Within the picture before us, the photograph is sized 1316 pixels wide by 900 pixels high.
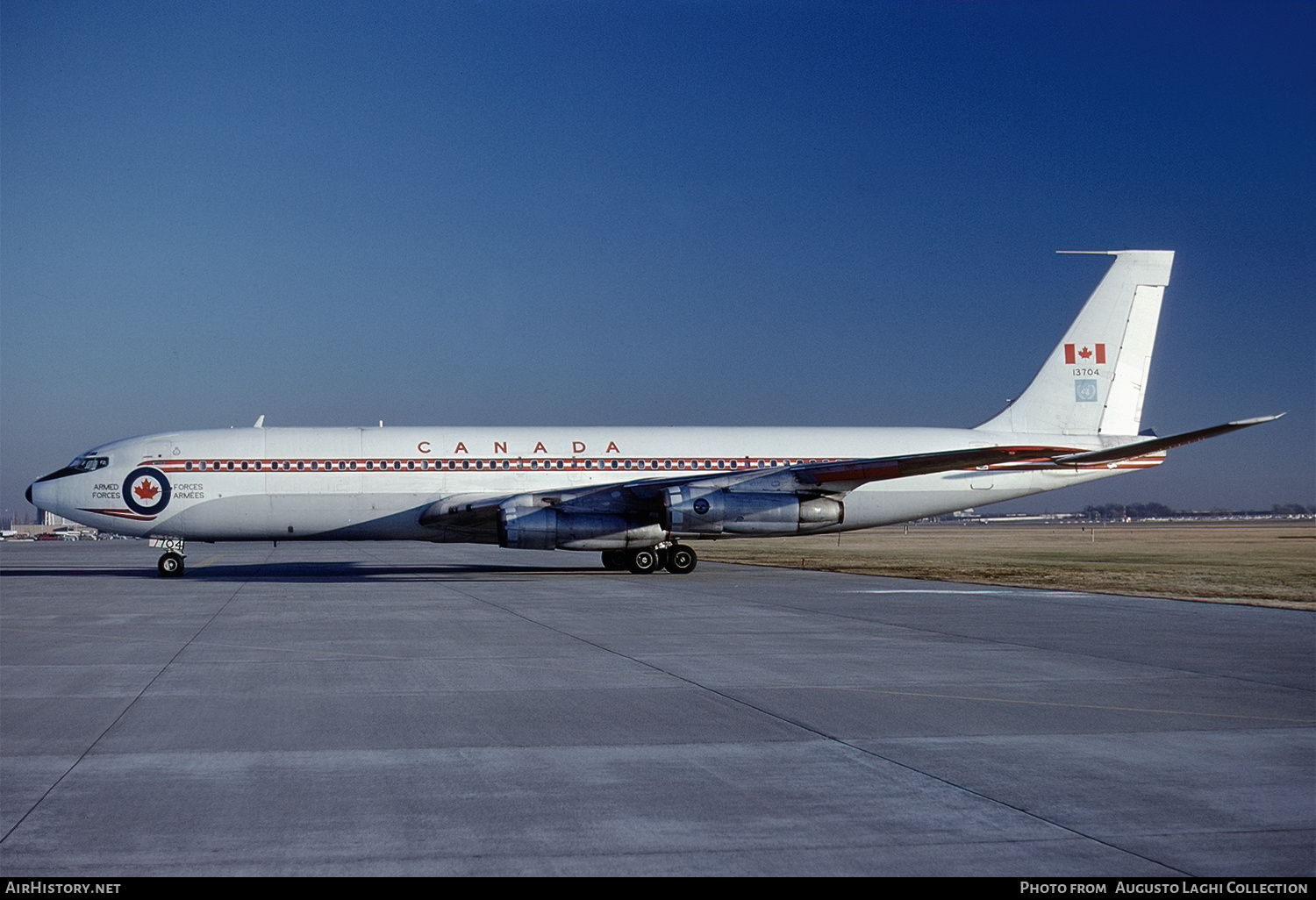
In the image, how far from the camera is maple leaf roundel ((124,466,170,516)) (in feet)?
90.7

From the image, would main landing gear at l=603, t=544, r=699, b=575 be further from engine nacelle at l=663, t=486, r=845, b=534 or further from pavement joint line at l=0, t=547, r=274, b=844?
pavement joint line at l=0, t=547, r=274, b=844

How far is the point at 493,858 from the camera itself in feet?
17.0

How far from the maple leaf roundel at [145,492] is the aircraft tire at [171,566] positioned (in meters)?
1.26

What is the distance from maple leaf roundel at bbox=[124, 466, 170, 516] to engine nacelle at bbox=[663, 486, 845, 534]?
1245 cm

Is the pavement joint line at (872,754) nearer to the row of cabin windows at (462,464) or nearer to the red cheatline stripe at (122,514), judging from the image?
the row of cabin windows at (462,464)

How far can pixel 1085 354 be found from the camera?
3084 cm

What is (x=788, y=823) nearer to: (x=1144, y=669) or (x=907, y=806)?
(x=907, y=806)

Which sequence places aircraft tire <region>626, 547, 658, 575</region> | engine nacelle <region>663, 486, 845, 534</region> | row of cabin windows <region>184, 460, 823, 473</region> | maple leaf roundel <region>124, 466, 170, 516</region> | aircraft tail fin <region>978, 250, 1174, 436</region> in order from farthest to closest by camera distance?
1. aircraft tail fin <region>978, 250, 1174, 436</region>
2. aircraft tire <region>626, 547, 658, 575</region>
3. row of cabin windows <region>184, 460, 823, 473</region>
4. maple leaf roundel <region>124, 466, 170, 516</region>
5. engine nacelle <region>663, 486, 845, 534</region>

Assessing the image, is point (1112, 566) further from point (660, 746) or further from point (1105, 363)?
point (660, 746)

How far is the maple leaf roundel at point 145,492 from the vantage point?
90.7ft

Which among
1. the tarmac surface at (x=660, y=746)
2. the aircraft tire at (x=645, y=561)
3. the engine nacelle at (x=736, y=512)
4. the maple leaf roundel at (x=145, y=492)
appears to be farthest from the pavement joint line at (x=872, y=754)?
the maple leaf roundel at (x=145, y=492)

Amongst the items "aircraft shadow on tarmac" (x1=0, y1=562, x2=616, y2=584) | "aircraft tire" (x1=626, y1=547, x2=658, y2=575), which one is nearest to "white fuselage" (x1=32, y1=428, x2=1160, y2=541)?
"aircraft shadow on tarmac" (x1=0, y1=562, x2=616, y2=584)

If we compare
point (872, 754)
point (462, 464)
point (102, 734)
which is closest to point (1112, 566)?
point (462, 464)

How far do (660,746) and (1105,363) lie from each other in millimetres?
26535
